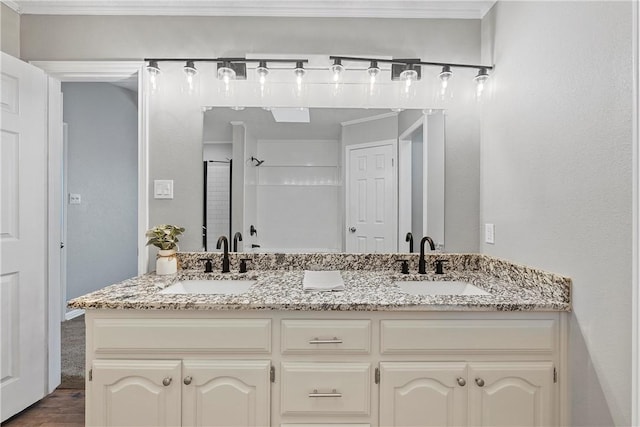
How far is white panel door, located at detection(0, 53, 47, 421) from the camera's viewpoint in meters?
1.86

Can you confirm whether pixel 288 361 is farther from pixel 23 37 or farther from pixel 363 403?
pixel 23 37

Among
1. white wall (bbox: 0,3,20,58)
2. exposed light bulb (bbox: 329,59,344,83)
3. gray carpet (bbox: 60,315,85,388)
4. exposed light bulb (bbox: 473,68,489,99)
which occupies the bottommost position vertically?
gray carpet (bbox: 60,315,85,388)

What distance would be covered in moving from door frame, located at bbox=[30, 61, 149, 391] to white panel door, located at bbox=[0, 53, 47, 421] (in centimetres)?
5

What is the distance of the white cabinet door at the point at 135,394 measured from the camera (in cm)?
136

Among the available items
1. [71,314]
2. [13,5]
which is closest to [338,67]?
[13,5]

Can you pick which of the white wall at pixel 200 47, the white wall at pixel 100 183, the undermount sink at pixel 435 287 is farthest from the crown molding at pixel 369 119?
the white wall at pixel 100 183

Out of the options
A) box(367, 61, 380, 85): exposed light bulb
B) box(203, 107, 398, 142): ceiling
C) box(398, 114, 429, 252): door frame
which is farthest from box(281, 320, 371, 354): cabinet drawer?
box(367, 61, 380, 85): exposed light bulb

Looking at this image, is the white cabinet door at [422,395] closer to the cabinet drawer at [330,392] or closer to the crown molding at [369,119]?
the cabinet drawer at [330,392]

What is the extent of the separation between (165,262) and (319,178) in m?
1.00

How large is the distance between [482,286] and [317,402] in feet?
3.11

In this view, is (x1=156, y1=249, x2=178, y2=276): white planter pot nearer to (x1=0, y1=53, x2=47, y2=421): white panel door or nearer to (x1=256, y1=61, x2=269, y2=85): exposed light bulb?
(x1=0, y1=53, x2=47, y2=421): white panel door

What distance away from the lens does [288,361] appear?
136 centimetres

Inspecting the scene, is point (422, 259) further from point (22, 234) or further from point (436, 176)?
point (22, 234)

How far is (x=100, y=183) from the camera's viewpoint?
3.79 meters
